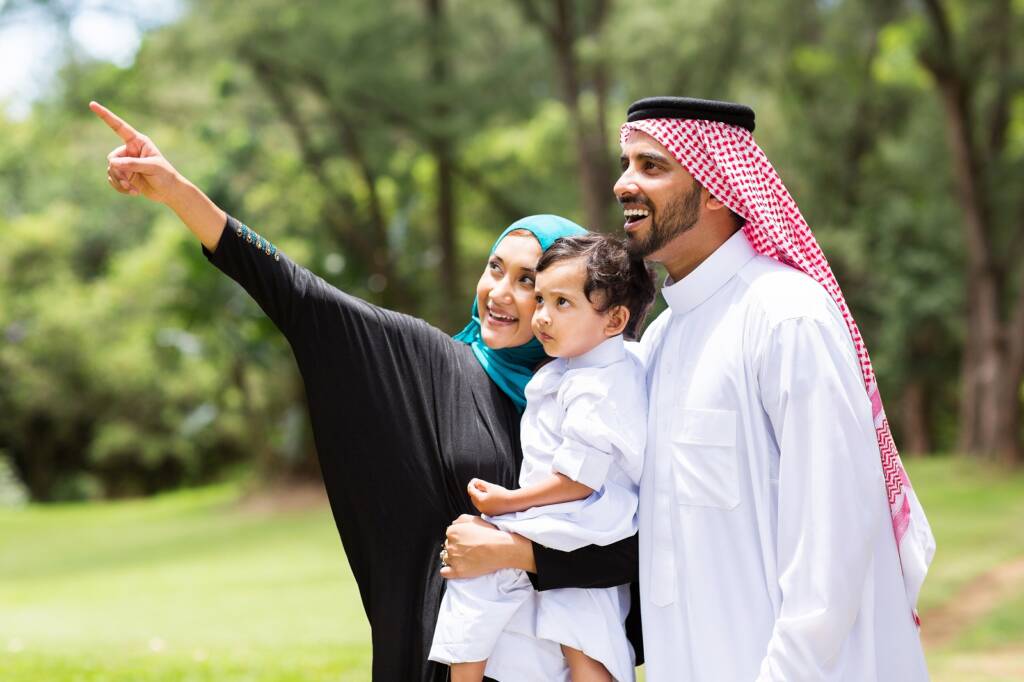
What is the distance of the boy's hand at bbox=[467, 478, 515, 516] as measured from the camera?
2.54 metres

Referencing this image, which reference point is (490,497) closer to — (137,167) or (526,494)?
(526,494)

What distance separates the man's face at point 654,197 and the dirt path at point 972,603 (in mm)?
7519

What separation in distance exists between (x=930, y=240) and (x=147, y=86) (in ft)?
46.2

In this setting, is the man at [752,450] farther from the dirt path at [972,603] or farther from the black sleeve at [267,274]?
the dirt path at [972,603]

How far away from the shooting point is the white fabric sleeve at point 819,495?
7.45ft

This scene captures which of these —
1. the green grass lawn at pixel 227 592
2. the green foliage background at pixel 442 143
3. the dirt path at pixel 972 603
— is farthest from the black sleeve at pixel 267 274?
the green foliage background at pixel 442 143

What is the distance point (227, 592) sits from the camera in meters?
13.3

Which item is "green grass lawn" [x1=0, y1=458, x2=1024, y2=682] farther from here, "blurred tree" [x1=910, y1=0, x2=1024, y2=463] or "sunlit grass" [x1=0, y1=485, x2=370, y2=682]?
"blurred tree" [x1=910, y1=0, x2=1024, y2=463]

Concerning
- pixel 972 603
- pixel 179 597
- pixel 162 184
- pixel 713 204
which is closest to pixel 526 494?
pixel 713 204

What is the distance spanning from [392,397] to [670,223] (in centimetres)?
77

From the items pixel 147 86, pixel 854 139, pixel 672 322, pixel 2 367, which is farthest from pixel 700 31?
pixel 2 367

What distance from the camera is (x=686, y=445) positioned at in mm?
2486

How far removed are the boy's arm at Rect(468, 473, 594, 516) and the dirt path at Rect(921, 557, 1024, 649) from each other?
7.52m

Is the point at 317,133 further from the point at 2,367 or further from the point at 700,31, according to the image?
the point at 2,367
